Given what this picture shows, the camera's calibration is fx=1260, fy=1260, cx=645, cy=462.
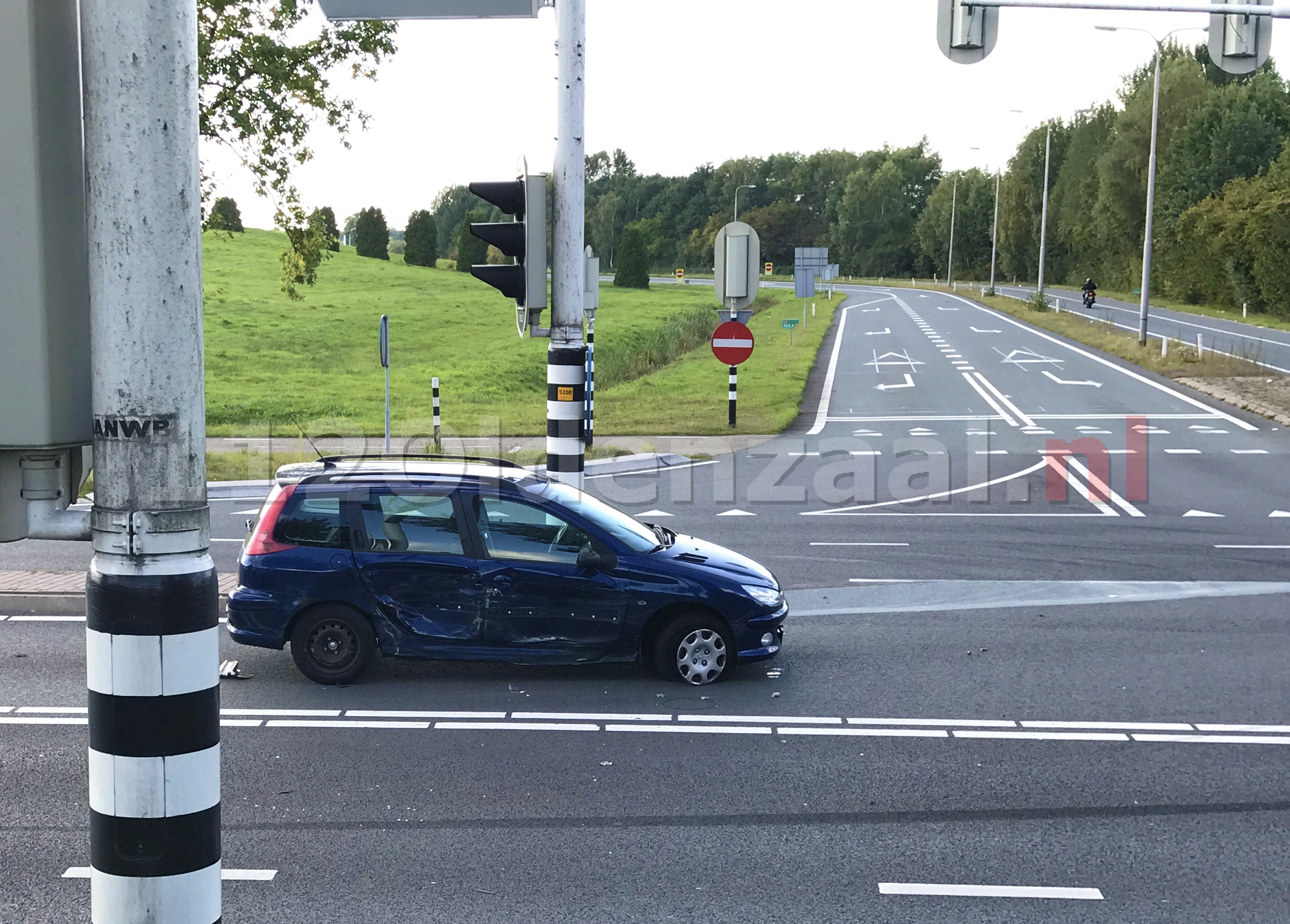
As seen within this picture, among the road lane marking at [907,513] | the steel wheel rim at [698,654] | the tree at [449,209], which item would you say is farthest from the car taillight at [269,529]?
the tree at [449,209]

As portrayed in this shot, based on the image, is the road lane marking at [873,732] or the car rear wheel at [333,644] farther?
the car rear wheel at [333,644]

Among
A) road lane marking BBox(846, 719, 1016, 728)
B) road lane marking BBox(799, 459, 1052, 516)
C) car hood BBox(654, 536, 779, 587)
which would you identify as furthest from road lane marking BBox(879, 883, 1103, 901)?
road lane marking BBox(799, 459, 1052, 516)

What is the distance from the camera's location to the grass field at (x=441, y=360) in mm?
29094

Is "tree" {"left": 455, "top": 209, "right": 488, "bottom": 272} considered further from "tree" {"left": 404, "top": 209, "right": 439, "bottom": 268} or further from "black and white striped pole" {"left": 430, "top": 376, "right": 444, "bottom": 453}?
"black and white striped pole" {"left": 430, "top": 376, "right": 444, "bottom": 453}

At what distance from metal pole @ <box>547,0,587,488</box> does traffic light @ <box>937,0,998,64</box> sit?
6491 mm

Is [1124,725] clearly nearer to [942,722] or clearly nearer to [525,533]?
[942,722]

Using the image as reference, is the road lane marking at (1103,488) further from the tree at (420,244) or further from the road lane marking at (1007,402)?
the tree at (420,244)

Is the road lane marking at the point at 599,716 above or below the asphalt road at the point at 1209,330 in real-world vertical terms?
below

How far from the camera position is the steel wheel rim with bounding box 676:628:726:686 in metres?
9.18

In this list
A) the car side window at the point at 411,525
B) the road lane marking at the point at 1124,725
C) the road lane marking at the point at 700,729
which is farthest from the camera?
the car side window at the point at 411,525

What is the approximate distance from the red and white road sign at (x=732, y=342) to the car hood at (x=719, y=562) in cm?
1469

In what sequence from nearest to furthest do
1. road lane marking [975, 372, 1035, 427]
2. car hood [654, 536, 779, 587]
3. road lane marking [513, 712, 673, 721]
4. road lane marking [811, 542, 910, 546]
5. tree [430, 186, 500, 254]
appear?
road lane marking [513, 712, 673, 721], car hood [654, 536, 779, 587], road lane marking [811, 542, 910, 546], road lane marking [975, 372, 1035, 427], tree [430, 186, 500, 254]

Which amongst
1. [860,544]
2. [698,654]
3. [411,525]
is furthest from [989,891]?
[860,544]

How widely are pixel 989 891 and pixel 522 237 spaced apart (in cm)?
603
